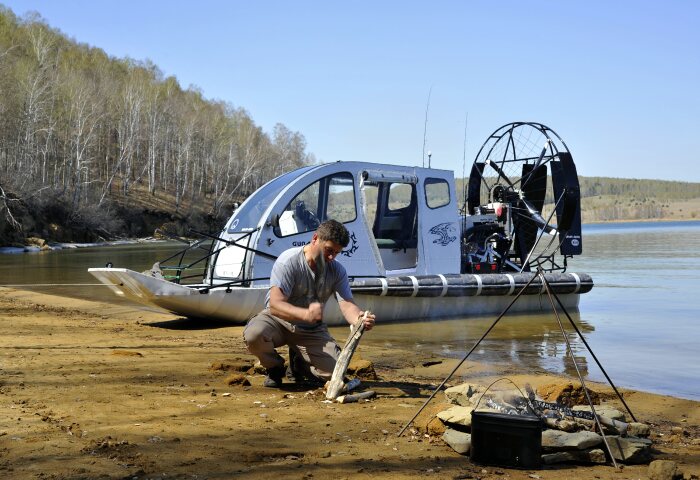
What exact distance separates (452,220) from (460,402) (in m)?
8.48

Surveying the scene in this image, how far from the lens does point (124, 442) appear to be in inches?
193

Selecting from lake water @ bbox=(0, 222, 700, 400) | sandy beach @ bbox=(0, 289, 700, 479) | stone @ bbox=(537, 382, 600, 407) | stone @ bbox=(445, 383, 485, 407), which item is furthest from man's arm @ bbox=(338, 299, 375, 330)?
lake water @ bbox=(0, 222, 700, 400)

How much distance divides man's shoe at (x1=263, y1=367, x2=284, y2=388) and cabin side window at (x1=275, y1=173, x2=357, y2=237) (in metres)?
5.52

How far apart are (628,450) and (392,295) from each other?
8407mm

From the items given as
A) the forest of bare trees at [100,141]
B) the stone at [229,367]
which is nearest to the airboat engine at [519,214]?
the stone at [229,367]

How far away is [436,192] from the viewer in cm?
1423

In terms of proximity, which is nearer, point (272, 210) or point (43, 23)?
point (272, 210)

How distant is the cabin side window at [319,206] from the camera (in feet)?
41.2

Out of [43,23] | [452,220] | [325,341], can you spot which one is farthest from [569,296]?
[43,23]

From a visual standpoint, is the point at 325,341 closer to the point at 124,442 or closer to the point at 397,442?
the point at 397,442

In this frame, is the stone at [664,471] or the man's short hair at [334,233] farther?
the man's short hair at [334,233]

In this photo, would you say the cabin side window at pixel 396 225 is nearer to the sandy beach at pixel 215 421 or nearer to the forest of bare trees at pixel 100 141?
the sandy beach at pixel 215 421

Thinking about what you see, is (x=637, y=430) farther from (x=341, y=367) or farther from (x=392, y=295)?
(x=392, y=295)

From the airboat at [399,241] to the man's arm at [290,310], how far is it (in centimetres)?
469
